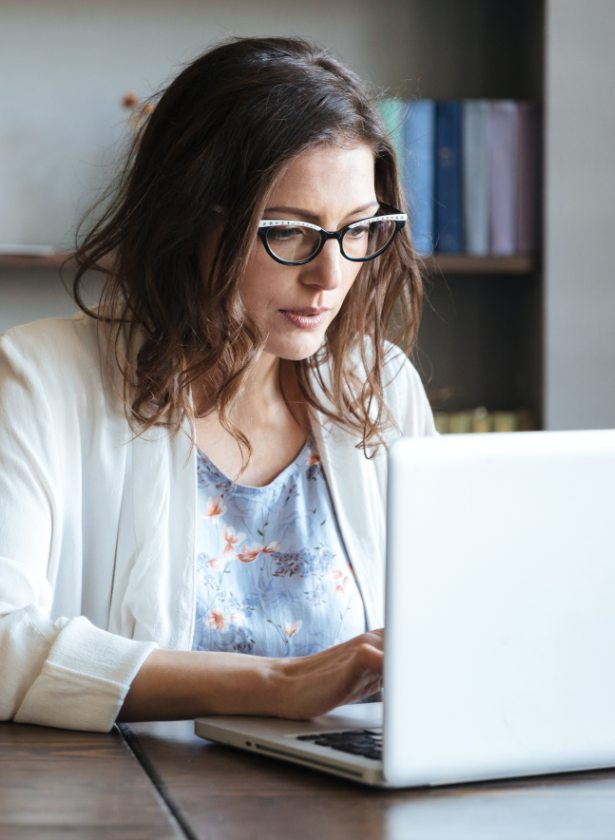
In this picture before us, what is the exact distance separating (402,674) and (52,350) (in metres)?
0.79

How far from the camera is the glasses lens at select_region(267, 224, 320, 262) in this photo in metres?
1.23

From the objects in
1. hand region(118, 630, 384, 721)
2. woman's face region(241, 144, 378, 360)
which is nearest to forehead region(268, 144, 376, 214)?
woman's face region(241, 144, 378, 360)

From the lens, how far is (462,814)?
2.17 ft

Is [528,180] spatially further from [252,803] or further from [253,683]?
[252,803]

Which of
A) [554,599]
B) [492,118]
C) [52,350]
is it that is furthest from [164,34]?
[554,599]

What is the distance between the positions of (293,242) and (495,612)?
2.25 ft

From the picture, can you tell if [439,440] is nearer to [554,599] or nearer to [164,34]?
[554,599]

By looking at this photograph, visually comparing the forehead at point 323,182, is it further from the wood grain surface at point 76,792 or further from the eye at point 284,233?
the wood grain surface at point 76,792

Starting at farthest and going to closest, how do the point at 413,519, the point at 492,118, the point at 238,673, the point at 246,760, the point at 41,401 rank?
the point at 492,118 < the point at 41,401 < the point at 238,673 < the point at 246,760 < the point at 413,519

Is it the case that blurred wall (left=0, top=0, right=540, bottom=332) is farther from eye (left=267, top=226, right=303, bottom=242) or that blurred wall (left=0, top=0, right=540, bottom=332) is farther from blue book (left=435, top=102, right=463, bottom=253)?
eye (left=267, top=226, right=303, bottom=242)

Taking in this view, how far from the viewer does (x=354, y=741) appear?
0.77 meters

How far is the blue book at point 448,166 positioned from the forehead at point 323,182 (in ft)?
3.20

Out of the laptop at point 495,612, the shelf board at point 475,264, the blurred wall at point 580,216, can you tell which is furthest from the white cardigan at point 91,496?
the blurred wall at point 580,216

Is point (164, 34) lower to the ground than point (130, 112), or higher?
higher
